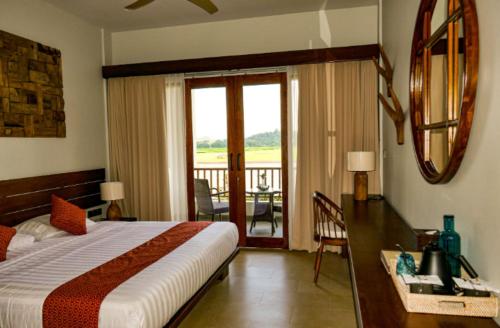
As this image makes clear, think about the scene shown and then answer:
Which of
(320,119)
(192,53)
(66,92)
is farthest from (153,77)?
(320,119)

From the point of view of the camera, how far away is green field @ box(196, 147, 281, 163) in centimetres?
467

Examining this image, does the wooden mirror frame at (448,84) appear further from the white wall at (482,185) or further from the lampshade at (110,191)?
the lampshade at (110,191)

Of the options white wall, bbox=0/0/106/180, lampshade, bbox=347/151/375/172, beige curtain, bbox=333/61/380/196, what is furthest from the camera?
beige curtain, bbox=333/61/380/196

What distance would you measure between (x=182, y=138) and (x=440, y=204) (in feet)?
11.7

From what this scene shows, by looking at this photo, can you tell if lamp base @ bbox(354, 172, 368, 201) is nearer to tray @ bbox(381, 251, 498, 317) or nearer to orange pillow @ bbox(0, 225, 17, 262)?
tray @ bbox(381, 251, 498, 317)

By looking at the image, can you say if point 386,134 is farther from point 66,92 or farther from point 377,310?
point 66,92

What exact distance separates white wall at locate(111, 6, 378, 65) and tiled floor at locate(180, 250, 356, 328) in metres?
2.66

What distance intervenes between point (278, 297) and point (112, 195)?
7.99 feet

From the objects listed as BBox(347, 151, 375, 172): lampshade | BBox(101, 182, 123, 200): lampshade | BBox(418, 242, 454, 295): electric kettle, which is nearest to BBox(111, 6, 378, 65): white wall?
BBox(347, 151, 375, 172): lampshade

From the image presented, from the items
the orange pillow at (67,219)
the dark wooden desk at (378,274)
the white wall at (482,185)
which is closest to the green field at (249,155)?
the dark wooden desk at (378,274)

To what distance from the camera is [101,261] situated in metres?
2.65

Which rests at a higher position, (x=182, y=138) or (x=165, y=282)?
(x=182, y=138)

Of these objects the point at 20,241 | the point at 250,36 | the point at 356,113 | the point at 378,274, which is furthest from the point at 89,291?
the point at 250,36

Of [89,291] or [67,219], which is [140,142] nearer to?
[67,219]
